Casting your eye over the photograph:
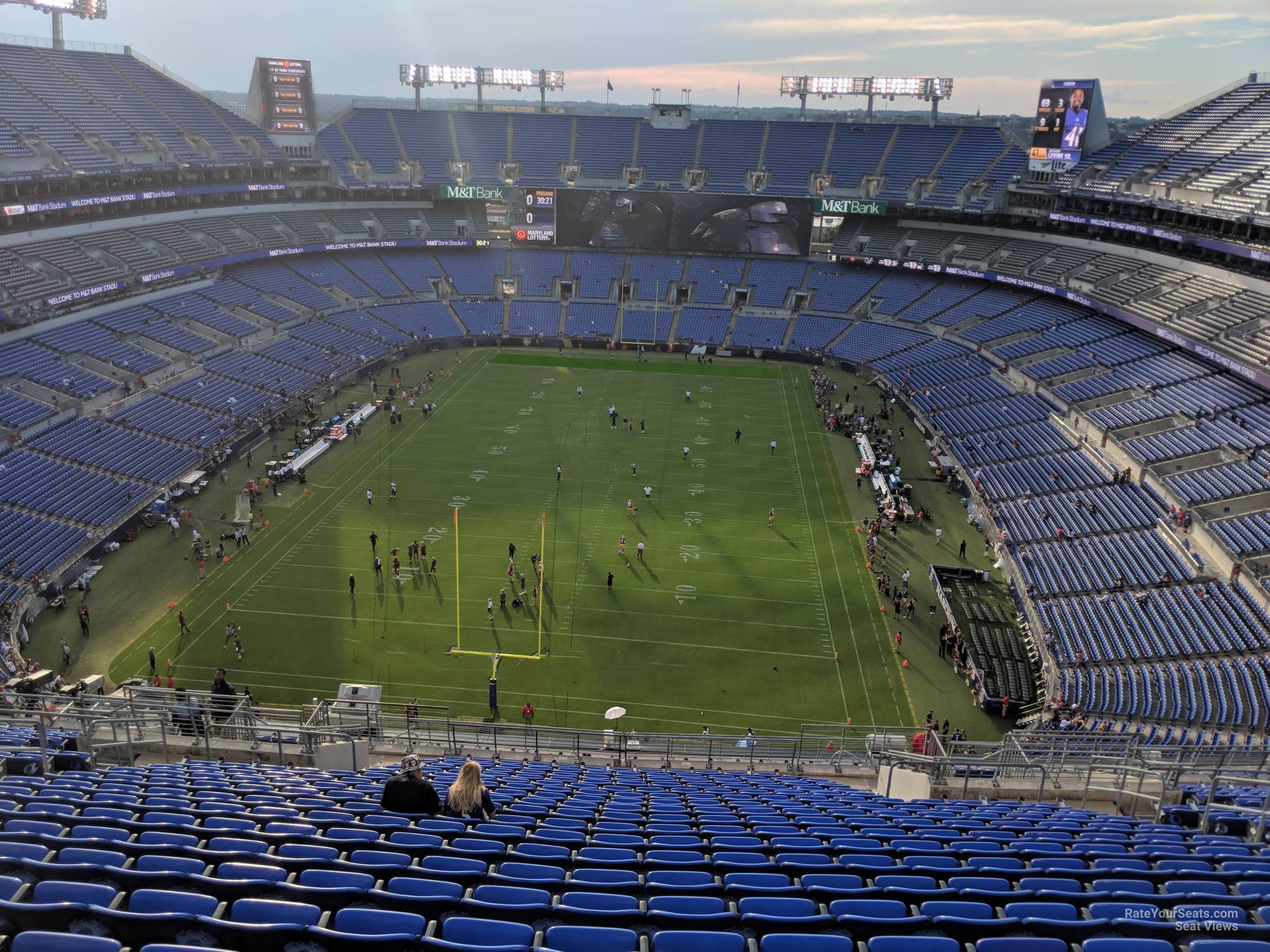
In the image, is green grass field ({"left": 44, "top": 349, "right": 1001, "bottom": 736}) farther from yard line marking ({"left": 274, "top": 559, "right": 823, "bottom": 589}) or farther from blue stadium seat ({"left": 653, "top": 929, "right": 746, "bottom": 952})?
blue stadium seat ({"left": 653, "top": 929, "right": 746, "bottom": 952})

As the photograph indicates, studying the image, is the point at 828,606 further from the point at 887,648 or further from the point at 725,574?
the point at 725,574

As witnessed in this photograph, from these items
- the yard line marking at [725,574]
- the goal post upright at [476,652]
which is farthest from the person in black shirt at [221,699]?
the yard line marking at [725,574]

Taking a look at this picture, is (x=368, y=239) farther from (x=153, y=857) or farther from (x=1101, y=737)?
(x=153, y=857)

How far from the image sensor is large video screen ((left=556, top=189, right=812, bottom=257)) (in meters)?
72.5

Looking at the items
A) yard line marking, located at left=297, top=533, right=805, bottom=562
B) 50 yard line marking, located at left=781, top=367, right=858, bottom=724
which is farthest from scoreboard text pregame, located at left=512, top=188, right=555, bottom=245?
yard line marking, located at left=297, top=533, right=805, bottom=562

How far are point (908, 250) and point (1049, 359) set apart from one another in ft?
74.8

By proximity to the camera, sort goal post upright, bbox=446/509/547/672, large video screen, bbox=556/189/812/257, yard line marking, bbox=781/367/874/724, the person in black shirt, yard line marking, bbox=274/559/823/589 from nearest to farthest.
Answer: the person in black shirt < yard line marking, bbox=781/367/874/724 < goal post upright, bbox=446/509/547/672 < yard line marking, bbox=274/559/823/589 < large video screen, bbox=556/189/812/257

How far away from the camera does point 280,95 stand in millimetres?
70250

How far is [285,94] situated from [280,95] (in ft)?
1.27

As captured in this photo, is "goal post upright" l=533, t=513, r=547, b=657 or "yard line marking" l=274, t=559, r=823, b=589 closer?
"goal post upright" l=533, t=513, r=547, b=657

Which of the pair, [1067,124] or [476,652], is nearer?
[476,652]

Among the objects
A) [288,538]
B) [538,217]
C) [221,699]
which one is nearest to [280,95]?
[538,217]

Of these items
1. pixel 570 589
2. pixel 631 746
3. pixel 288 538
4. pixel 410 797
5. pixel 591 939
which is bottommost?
pixel 631 746

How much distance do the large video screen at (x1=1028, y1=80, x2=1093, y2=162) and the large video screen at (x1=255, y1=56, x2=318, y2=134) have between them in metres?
54.5
